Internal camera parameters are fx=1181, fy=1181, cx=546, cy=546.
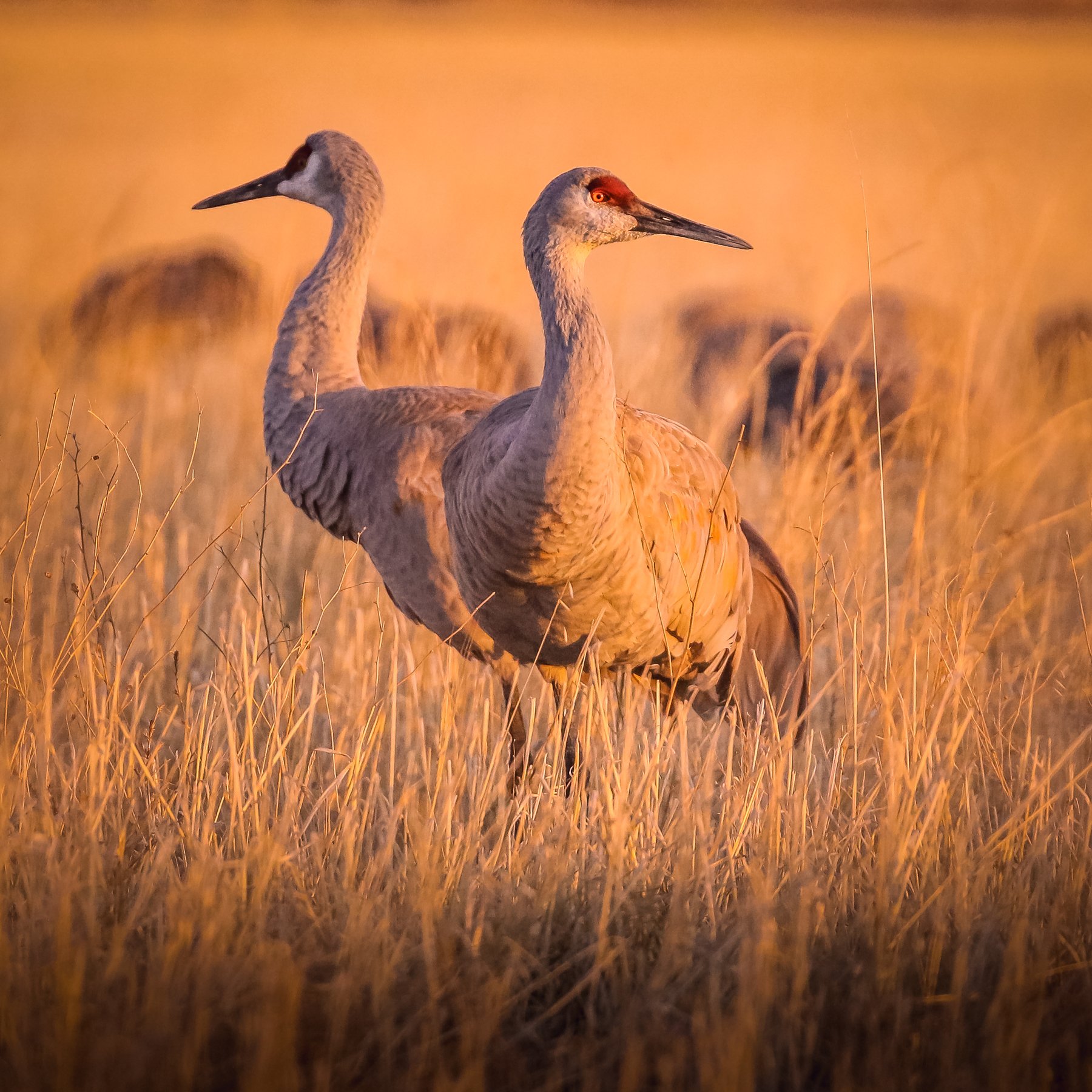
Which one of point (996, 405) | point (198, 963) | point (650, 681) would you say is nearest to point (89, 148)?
point (996, 405)

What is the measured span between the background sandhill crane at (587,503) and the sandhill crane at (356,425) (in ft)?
0.84

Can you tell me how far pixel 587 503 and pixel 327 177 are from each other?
2.23 meters

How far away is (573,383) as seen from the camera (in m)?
2.70

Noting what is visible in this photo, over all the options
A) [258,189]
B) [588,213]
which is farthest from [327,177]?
[588,213]

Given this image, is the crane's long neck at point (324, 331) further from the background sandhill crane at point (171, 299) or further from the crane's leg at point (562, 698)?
the background sandhill crane at point (171, 299)

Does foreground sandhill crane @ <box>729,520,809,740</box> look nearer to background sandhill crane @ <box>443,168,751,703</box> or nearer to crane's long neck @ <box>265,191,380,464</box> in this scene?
background sandhill crane @ <box>443,168,751,703</box>

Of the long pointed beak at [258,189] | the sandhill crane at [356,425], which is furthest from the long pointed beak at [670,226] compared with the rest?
the long pointed beak at [258,189]

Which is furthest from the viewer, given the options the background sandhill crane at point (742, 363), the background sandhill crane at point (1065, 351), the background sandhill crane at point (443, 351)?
the background sandhill crane at point (1065, 351)

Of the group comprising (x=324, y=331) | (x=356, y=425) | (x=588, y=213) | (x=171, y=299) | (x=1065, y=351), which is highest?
(x=1065, y=351)

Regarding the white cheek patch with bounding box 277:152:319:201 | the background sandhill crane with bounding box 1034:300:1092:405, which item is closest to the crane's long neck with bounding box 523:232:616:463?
the white cheek patch with bounding box 277:152:319:201

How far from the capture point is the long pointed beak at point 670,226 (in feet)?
9.84

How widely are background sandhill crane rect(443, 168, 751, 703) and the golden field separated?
0.91 ft

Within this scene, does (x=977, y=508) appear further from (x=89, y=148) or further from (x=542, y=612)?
(x=89, y=148)

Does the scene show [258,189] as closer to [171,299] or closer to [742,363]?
[742,363]
